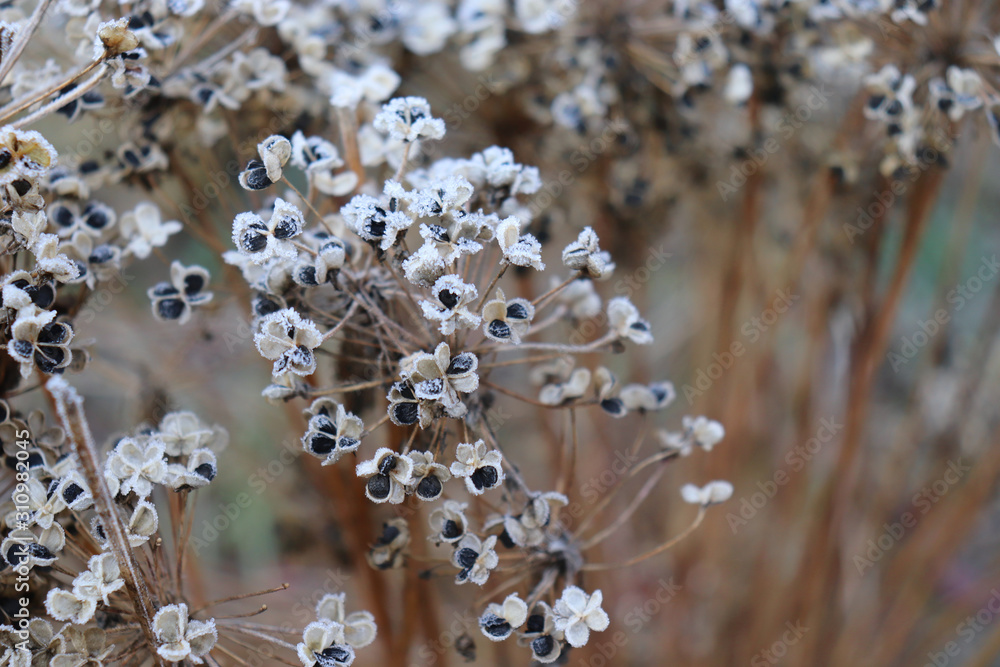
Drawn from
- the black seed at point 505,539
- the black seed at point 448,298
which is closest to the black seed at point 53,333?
the black seed at point 448,298

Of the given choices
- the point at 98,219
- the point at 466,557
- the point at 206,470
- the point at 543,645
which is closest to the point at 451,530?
the point at 466,557

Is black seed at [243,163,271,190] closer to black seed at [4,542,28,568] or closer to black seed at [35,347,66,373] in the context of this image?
black seed at [35,347,66,373]

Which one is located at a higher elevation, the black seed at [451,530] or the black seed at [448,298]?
the black seed at [448,298]

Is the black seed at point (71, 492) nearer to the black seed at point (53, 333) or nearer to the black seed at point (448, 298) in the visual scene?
the black seed at point (53, 333)

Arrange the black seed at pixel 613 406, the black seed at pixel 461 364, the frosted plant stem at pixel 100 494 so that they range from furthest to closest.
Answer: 1. the black seed at pixel 613 406
2. the black seed at pixel 461 364
3. the frosted plant stem at pixel 100 494

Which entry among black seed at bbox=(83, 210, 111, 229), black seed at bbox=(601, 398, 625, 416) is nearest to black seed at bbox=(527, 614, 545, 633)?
black seed at bbox=(601, 398, 625, 416)
